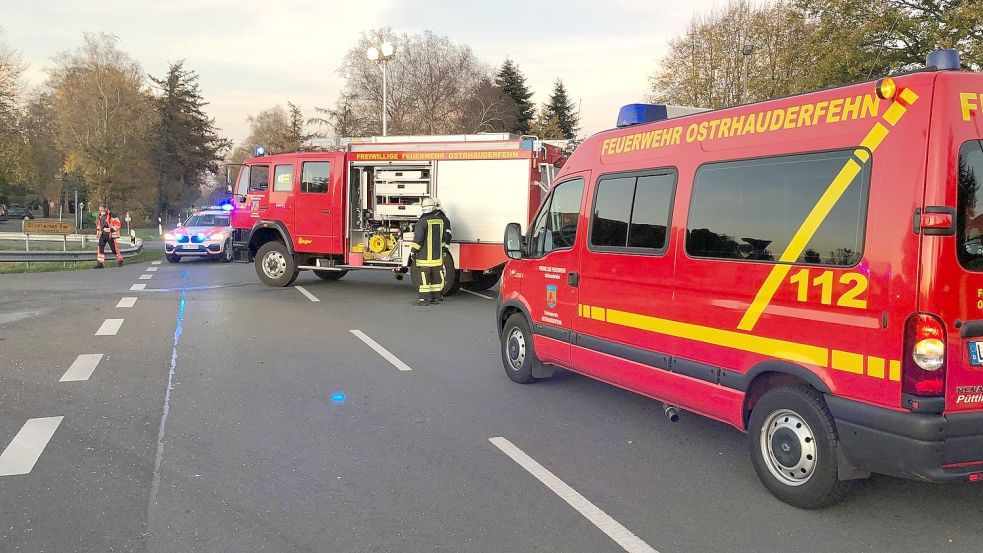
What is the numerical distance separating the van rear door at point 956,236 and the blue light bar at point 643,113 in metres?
2.20

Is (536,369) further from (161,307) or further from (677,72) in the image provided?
(677,72)

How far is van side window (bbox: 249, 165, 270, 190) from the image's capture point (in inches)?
599

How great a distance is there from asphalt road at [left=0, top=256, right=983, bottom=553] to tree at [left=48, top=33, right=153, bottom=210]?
45130 mm

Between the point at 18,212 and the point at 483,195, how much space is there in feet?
270

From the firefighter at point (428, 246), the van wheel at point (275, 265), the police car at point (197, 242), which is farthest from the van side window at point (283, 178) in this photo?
the police car at point (197, 242)

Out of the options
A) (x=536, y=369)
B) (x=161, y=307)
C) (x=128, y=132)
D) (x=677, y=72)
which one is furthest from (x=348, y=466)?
(x=128, y=132)

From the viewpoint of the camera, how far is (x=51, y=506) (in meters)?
3.81

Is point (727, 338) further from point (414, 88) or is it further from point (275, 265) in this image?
point (414, 88)

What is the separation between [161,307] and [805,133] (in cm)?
1097

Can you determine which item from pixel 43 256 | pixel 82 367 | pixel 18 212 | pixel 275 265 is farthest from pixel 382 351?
pixel 18 212

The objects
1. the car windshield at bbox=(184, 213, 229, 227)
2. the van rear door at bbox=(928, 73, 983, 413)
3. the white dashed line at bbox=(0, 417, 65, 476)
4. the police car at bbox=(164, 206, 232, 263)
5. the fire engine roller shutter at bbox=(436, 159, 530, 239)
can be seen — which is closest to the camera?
the van rear door at bbox=(928, 73, 983, 413)

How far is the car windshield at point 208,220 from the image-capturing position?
22969 millimetres

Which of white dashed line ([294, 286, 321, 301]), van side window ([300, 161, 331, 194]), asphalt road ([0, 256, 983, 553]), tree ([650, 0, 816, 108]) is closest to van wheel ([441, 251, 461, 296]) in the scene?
white dashed line ([294, 286, 321, 301])

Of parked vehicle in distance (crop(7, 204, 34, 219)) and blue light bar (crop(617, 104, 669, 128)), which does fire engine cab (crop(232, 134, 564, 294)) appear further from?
parked vehicle in distance (crop(7, 204, 34, 219))
